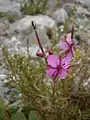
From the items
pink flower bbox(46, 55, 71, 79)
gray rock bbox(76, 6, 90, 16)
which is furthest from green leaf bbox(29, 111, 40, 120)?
gray rock bbox(76, 6, 90, 16)

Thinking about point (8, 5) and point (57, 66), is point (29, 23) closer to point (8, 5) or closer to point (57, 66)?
point (8, 5)

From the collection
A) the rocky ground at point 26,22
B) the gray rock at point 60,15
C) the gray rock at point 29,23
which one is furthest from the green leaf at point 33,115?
the gray rock at point 60,15

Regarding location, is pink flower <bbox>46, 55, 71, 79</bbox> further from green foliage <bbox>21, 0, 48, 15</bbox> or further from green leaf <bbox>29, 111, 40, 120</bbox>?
green foliage <bbox>21, 0, 48, 15</bbox>

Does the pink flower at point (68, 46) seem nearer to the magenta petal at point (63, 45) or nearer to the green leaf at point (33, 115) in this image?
the magenta petal at point (63, 45)

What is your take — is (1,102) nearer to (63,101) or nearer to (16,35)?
(63,101)

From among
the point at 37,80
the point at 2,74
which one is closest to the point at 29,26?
the point at 2,74

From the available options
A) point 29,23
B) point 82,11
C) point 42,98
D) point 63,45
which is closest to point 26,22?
point 29,23
